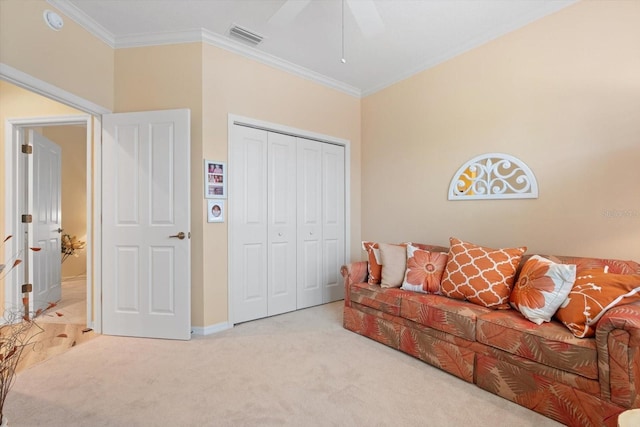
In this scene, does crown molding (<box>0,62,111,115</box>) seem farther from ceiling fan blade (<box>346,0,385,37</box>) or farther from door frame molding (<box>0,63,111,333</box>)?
ceiling fan blade (<box>346,0,385,37</box>)

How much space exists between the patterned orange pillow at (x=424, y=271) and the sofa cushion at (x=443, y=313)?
0.31 ft

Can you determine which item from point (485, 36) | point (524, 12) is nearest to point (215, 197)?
point (485, 36)

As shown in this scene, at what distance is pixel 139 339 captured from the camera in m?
2.76

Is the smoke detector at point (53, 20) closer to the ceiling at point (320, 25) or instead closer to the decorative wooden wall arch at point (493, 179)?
the ceiling at point (320, 25)

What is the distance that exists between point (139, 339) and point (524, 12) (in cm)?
430

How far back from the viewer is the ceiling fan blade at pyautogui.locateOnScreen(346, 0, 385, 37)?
1.79 metres

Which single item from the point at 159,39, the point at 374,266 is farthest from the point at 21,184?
the point at 374,266

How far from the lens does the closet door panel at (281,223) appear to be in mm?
3408

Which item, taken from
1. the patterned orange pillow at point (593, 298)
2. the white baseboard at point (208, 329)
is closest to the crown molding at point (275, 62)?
the white baseboard at point (208, 329)

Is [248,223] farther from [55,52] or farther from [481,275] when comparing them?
[481,275]

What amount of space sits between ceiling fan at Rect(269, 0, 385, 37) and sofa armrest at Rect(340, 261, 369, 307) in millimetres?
1987

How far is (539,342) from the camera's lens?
172cm

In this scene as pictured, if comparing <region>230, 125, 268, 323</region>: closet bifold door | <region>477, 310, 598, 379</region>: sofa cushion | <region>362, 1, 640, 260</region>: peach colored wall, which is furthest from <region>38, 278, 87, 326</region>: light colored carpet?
<region>362, 1, 640, 260</region>: peach colored wall

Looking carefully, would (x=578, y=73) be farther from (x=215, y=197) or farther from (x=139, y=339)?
(x=139, y=339)
